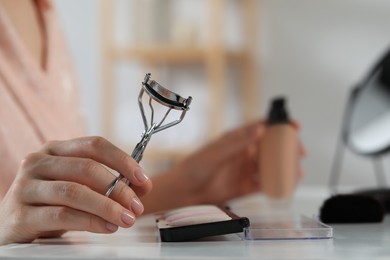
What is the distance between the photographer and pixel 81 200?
52 cm

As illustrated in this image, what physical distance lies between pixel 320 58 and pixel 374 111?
4.10ft

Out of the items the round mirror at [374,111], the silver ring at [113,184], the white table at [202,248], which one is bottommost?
the white table at [202,248]

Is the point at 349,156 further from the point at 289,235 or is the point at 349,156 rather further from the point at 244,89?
the point at 289,235

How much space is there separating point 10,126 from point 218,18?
190cm

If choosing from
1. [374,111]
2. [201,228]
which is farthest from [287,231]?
[374,111]

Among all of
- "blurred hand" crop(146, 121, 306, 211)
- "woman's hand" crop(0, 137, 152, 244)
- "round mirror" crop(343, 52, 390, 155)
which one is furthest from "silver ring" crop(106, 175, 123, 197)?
"round mirror" crop(343, 52, 390, 155)

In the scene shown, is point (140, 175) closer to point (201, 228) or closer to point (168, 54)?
point (201, 228)

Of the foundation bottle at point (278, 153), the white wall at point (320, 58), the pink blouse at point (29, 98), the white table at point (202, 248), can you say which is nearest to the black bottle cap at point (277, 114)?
the foundation bottle at point (278, 153)

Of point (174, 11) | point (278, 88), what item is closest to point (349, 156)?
point (278, 88)

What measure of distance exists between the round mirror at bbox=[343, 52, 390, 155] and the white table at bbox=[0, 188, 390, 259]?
766 millimetres

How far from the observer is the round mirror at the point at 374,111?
1.32 meters

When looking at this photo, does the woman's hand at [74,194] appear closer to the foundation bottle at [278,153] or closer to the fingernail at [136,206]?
the fingernail at [136,206]

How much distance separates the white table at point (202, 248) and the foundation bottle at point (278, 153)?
1.50 feet

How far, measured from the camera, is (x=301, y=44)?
103 inches
